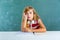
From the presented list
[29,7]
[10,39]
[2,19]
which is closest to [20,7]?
[29,7]

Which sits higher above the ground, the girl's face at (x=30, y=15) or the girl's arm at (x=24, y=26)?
the girl's face at (x=30, y=15)

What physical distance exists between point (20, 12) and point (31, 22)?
0.51ft

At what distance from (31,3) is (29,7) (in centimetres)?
6

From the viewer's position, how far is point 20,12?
125 centimetres

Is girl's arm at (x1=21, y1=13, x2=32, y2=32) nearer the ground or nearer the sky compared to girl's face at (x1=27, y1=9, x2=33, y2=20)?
nearer the ground

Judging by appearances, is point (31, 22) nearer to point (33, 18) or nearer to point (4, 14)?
point (33, 18)

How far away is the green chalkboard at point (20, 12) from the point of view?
1245 millimetres

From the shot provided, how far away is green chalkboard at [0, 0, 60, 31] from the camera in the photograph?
1245 mm

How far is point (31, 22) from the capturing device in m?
1.18

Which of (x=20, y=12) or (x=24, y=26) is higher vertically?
(x=20, y=12)

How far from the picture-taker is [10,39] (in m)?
0.96

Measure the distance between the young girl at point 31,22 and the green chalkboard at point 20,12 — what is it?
82mm

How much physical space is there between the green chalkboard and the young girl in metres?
0.08

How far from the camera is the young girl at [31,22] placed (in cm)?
116
